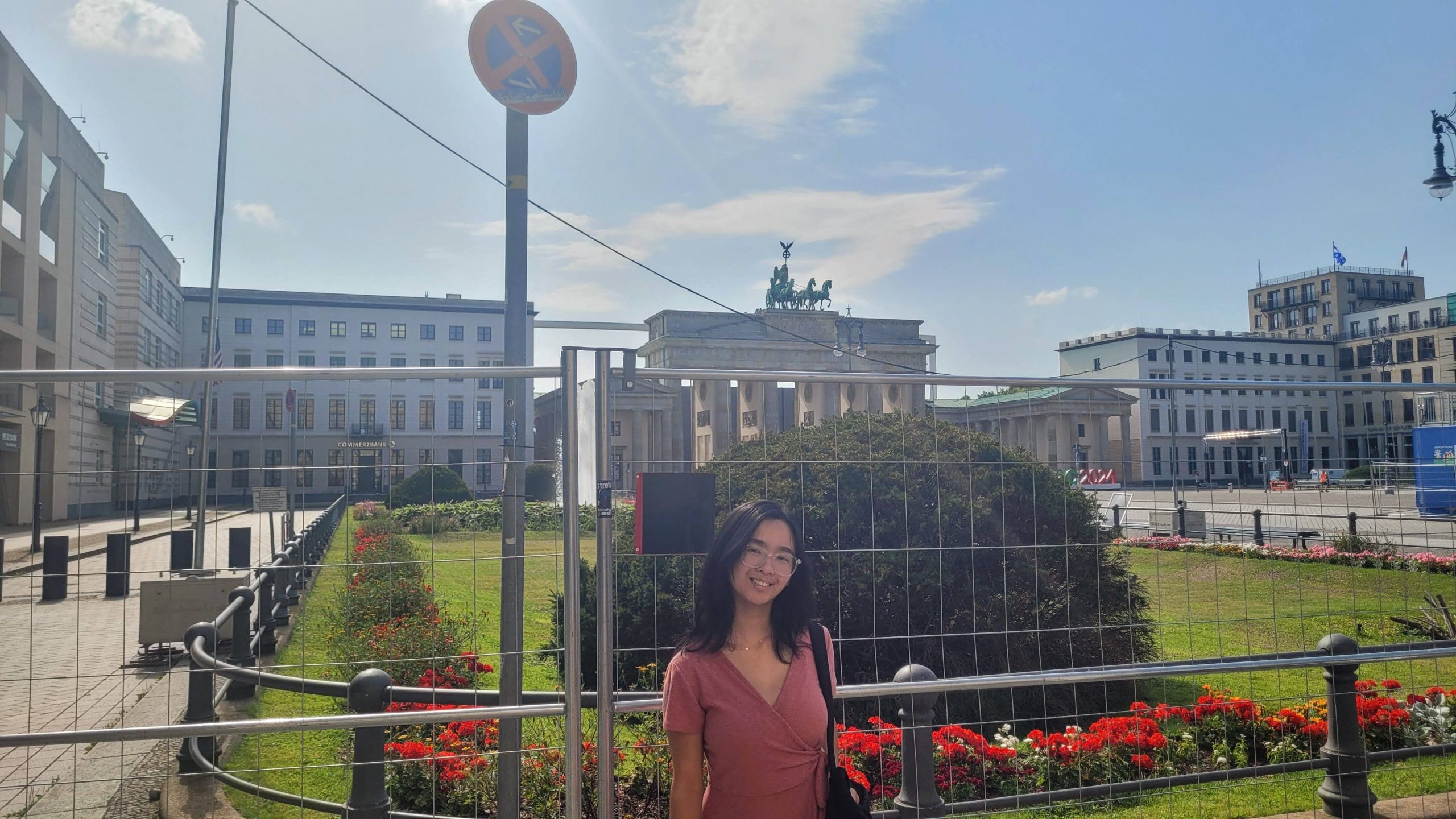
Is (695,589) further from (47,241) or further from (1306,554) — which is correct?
(47,241)

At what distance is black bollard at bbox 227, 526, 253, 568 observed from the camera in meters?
3.65

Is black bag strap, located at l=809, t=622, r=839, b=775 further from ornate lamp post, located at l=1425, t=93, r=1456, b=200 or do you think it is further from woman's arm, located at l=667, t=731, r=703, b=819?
ornate lamp post, located at l=1425, t=93, r=1456, b=200

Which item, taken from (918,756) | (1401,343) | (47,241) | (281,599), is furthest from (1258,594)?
(1401,343)

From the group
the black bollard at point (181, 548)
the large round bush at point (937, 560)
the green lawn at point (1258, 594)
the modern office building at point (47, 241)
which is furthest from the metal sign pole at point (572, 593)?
the modern office building at point (47, 241)

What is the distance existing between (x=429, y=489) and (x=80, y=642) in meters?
1.40

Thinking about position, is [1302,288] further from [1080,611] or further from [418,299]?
[1080,611]

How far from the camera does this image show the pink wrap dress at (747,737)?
252 cm

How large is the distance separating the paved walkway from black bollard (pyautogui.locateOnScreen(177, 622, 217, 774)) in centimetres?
15

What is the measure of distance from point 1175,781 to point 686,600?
9.14 feet

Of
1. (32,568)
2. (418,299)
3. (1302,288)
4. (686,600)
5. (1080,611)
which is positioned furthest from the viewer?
(1302,288)

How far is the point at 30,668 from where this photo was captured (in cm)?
347

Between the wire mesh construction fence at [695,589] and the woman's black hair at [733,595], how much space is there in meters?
0.07

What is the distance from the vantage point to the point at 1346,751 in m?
4.84

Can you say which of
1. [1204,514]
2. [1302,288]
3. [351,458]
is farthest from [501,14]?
[1302,288]
